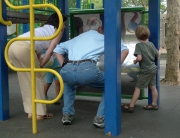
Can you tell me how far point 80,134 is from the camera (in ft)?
12.1

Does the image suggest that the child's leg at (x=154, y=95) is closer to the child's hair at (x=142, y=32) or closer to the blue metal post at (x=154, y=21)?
the blue metal post at (x=154, y=21)

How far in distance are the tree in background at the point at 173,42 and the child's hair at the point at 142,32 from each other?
12.5 ft

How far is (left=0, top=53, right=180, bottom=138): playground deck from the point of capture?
368 cm

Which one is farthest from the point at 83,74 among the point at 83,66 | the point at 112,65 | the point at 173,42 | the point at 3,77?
the point at 173,42

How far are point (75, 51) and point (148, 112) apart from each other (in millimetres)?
Answer: 1615

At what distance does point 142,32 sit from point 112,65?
4.44 ft

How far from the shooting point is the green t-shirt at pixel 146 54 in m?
4.73

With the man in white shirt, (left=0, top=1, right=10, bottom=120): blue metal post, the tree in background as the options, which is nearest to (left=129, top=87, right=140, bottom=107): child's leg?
the man in white shirt

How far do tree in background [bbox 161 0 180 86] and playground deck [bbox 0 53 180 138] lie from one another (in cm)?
298

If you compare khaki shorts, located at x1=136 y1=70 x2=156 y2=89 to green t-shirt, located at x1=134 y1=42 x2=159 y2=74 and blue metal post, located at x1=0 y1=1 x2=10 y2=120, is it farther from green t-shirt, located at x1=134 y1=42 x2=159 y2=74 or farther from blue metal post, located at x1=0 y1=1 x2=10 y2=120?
blue metal post, located at x1=0 y1=1 x2=10 y2=120

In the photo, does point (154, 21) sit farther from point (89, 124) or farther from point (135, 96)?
point (89, 124)

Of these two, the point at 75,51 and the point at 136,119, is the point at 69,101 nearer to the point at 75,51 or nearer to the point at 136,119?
the point at 75,51

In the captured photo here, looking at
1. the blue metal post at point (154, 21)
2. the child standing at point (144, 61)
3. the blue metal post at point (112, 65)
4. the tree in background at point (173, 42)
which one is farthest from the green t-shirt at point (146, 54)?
the tree in background at point (173, 42)

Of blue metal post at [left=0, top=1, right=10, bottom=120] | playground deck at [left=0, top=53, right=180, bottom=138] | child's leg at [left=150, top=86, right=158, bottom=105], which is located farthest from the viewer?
child's leg at [left=150, top=86, right=158, bottom=105]
